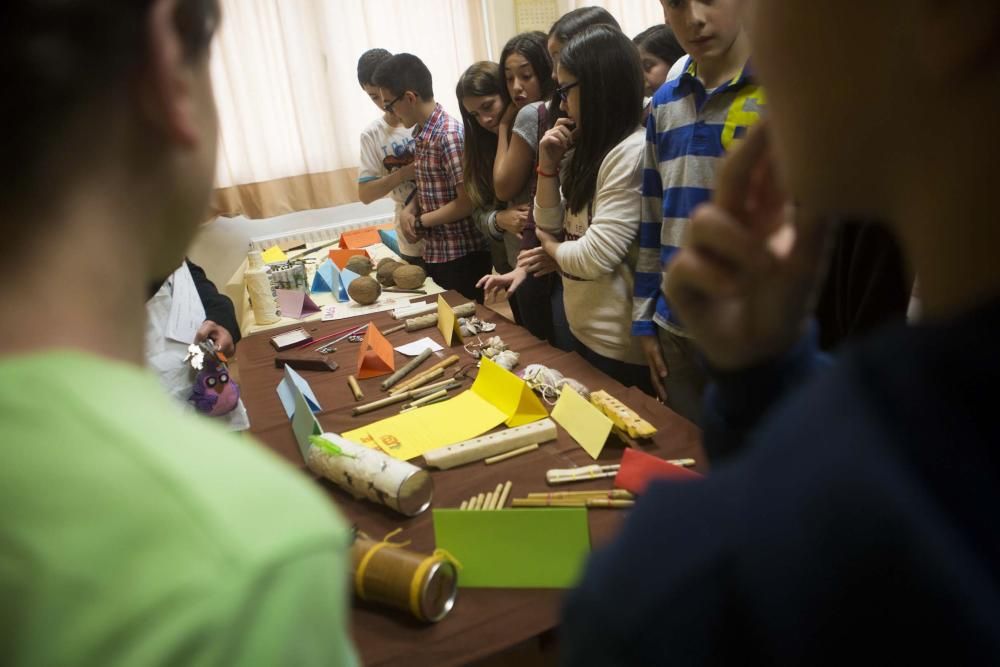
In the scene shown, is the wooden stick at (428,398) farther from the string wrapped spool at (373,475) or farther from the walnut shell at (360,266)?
the walnut shell at (360,266)

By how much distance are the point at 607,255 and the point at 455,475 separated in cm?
87

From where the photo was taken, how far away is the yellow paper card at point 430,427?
1.47 meters

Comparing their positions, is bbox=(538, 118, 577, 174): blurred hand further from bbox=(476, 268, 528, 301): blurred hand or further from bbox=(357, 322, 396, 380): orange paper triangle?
bbox=(357, 322, 396, 380): orange paper triangle

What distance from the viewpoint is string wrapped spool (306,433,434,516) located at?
1212 millimetres

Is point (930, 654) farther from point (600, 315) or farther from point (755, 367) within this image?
point (600, 315)

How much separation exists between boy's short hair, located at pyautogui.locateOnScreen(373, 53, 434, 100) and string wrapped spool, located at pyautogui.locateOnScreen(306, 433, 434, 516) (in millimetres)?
2228

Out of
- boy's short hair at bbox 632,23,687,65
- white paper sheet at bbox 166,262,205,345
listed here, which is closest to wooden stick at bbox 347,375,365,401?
white paper sheet at bbox 166,262,205,345

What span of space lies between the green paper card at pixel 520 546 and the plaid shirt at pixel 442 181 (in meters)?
2.22

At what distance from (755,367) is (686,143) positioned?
1.20 metres

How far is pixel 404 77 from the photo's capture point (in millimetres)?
3059

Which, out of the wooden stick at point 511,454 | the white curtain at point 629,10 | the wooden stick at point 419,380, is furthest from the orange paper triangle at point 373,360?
the white curtain at point 629,10

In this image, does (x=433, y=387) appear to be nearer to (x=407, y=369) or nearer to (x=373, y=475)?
(x=407, y=369)

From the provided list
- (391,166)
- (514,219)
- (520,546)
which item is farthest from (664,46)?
(520,546)

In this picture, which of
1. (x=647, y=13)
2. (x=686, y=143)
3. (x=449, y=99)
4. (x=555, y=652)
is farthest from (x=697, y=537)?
(x=647, y=13)
